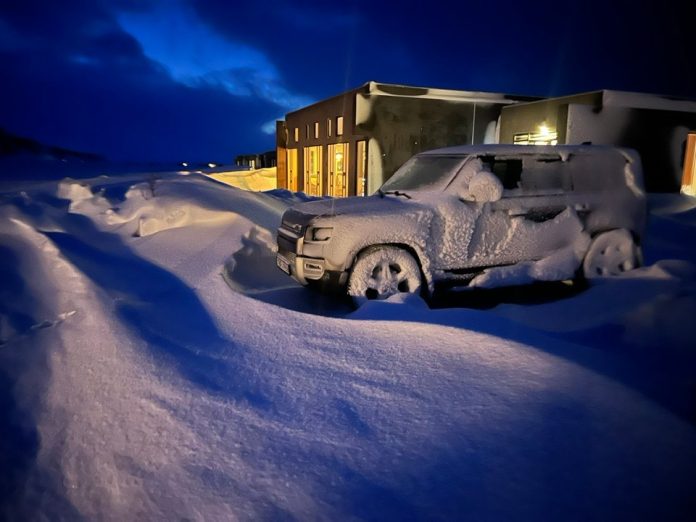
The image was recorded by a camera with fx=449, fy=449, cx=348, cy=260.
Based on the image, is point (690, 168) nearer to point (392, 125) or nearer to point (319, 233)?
point (392, 125)

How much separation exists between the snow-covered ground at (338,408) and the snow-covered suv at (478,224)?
81 centimetres

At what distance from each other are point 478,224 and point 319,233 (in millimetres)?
1823

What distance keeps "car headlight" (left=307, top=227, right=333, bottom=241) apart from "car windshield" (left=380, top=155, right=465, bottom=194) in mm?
1332

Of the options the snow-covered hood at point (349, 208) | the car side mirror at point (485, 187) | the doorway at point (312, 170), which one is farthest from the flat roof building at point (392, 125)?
the car side mirror at point (485, 187)

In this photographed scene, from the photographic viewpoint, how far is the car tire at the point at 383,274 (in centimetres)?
467

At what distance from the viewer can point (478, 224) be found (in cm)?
507

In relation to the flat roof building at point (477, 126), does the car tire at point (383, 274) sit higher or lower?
lower

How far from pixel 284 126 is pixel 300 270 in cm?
2507

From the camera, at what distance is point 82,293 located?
412 centimetres

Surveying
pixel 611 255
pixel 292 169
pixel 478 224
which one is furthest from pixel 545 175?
pixel 292 169

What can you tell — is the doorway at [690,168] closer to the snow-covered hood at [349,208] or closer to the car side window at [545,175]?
the car side window at [545,175]

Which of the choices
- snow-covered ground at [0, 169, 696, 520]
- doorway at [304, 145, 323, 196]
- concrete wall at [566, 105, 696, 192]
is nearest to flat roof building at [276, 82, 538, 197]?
doorway at [304, 145, 323, 196]

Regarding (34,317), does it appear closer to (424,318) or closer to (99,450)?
(99,450)

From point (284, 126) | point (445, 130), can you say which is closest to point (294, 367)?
point (445, 130)
